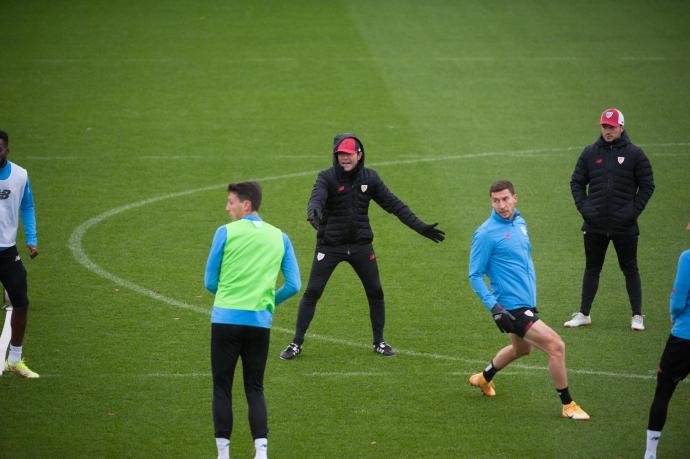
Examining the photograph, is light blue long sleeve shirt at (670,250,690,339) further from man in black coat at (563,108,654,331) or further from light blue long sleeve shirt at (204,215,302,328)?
man in black coat at (563,108,654,331)

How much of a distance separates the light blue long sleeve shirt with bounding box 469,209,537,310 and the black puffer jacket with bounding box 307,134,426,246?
1773 mm

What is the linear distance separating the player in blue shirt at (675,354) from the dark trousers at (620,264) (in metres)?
3.70

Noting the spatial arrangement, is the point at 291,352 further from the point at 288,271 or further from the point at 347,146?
the point at 288,271

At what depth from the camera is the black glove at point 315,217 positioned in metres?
10.2

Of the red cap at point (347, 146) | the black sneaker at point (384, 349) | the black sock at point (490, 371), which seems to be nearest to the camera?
the black sock at point (490, 371)

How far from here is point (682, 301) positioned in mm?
7906

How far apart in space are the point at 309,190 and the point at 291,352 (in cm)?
678

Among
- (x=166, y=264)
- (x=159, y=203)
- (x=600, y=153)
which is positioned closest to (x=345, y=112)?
(x=159, y=203)

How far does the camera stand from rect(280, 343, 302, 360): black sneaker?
35.7ft

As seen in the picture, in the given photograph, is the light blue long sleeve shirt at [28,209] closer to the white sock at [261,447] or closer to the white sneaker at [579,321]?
the white sock at [261,447]

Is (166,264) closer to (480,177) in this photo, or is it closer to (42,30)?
(480,177)

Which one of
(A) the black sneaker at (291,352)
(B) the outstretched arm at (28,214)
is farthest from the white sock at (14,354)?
(A) the black sneaker at (291,352)

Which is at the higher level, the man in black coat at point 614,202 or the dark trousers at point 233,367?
the man in black coat at point 614,202

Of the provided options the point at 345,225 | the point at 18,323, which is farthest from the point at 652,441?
the point at 18,323
